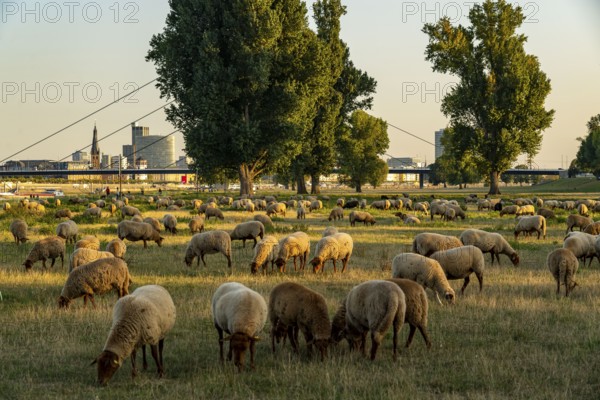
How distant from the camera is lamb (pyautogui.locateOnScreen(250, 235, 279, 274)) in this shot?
15367 millimetres

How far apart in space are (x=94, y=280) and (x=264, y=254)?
5.04 m

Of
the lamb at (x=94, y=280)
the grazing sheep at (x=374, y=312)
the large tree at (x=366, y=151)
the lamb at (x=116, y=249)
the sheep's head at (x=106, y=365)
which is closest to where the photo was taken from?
the sheep's head at (x=106, y=365)

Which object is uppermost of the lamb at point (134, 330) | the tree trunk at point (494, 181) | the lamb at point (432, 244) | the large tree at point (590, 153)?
the large tree at point (590, 153)

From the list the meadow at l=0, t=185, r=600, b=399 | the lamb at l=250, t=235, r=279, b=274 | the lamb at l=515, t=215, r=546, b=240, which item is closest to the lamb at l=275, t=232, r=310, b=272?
the lamb at l=250, t=235, r=279, b=274

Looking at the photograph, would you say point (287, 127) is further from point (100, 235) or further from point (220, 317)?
point (220, 317)

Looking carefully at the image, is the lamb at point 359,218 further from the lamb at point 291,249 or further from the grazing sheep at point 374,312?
the grazing sheep at point 374,312

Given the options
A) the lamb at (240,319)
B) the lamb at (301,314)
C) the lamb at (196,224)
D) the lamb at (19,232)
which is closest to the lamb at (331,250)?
the lamb at (301,314)

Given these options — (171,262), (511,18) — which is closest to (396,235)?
(171,262)

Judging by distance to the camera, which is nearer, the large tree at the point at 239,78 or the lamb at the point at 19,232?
the lamb at the point at 19,232

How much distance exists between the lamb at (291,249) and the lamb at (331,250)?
1.82 ft

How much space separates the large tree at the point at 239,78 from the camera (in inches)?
1816

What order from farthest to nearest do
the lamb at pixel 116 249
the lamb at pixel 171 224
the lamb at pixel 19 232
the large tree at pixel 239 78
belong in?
the large tree at pixel 239 78 → the lamb at pixel 171 224 → the lamb at pixel 19 232 → the lamb at pixel 116 249

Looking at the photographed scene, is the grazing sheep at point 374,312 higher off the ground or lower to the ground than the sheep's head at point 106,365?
higher

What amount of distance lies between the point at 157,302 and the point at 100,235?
16925 millimetres
